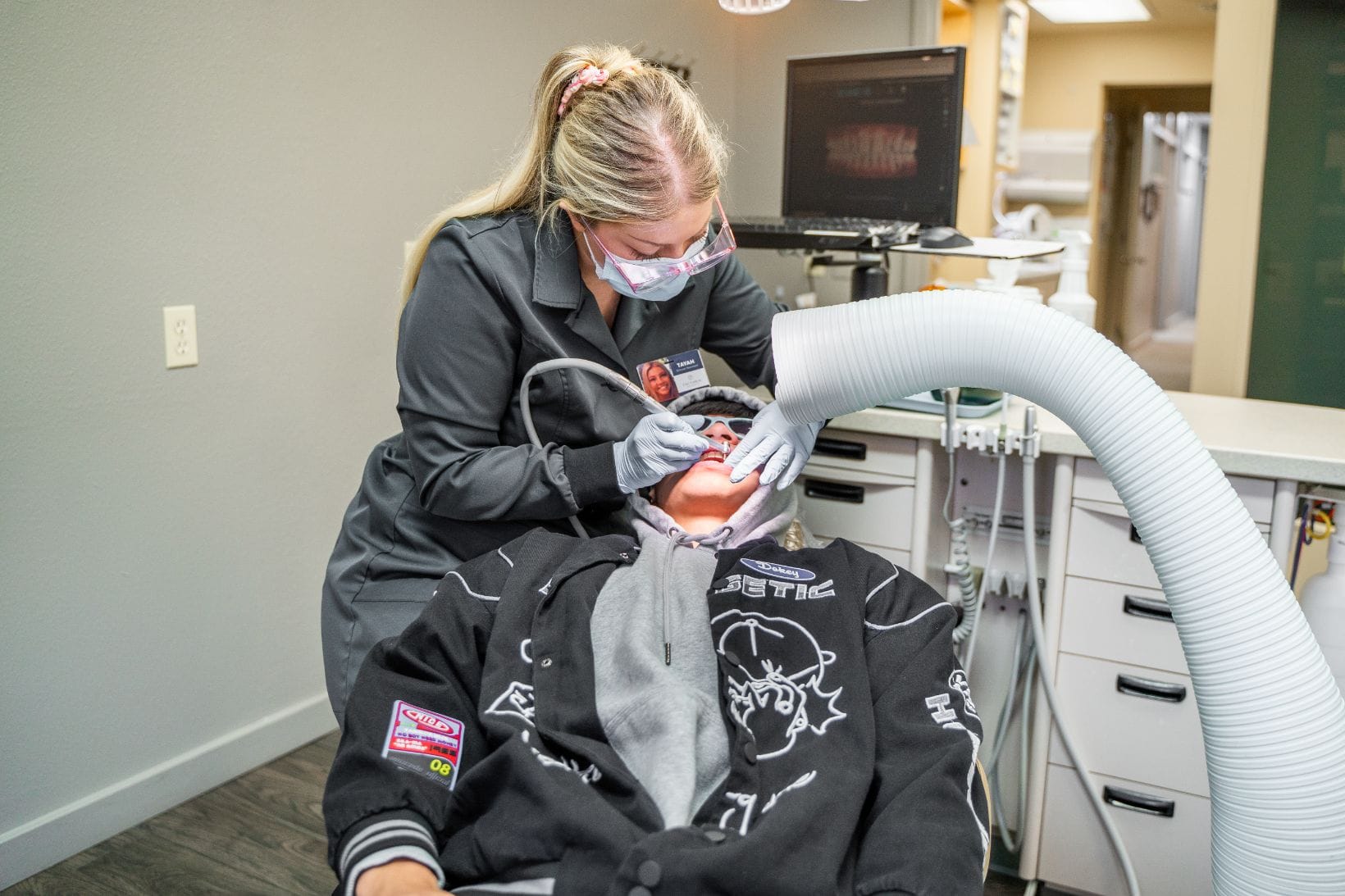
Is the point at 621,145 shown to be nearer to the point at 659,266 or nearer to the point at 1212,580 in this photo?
the point at 659,266

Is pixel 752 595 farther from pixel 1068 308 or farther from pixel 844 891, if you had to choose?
pixel 1068 308

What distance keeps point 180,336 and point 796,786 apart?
164cm

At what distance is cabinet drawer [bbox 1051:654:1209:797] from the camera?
5.62 feet

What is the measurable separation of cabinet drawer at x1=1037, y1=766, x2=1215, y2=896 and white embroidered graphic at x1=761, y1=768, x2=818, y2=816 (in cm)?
105

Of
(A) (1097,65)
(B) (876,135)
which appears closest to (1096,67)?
(A) (1097,65)

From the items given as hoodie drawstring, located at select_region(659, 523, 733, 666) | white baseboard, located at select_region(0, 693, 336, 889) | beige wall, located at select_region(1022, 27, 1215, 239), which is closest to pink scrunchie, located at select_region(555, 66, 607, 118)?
hoodie drawstring, located at select_region(659, 523, 733, 666)

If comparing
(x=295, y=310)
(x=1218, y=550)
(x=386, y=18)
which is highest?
(x=386, y=18)

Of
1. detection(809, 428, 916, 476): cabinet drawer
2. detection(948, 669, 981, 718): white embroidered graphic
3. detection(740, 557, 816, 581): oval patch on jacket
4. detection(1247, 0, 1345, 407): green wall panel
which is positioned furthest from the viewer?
detection(1247, 0, 1345, 407): green wall panel

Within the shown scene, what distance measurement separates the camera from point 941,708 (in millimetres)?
1040

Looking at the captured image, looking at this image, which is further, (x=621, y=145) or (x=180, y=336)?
(x=180, y=336)

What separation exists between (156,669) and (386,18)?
1.51 m

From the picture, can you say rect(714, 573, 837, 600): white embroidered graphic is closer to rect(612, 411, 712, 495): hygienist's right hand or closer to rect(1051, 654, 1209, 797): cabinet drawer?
rect(612, 411, 712, 495): hygienist's right hand

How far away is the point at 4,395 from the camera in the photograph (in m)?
1.83

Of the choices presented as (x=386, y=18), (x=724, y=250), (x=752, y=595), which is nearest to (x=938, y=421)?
(x=724, y=250)
